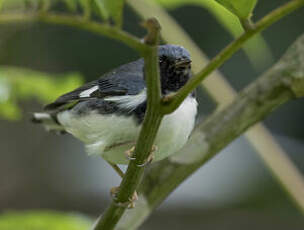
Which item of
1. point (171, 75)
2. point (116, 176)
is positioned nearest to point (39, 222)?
point (171, 75)

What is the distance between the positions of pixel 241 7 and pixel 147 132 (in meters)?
0.29

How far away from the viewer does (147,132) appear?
948 millimetres

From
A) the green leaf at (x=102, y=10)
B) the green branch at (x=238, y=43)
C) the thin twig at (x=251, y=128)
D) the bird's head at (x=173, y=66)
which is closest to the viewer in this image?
the green branch at (x=238, y=43)

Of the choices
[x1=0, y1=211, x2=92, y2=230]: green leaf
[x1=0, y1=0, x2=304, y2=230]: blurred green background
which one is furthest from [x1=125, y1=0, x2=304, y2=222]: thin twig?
[x1=0, y1=0, x2=304, y2=230]: blurred green background

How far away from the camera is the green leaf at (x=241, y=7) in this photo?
79 cm

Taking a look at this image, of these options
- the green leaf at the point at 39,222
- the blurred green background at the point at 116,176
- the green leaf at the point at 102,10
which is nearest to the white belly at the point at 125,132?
the green leaf at the point at 39,222

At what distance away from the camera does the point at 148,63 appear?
781 millimetres

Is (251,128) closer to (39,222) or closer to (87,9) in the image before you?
(39,222)

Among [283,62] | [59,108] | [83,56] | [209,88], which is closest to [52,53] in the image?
[83,56]

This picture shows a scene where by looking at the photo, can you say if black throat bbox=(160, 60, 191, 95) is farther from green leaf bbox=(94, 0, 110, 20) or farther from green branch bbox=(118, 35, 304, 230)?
green leaf bbox=(94, 0, 110, 20)

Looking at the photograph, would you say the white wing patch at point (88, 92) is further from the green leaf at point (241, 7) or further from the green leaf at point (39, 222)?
the green leaf at point (241, 7)

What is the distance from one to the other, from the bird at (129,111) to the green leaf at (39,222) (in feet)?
0.85

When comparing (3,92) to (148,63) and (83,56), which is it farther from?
(83,56)

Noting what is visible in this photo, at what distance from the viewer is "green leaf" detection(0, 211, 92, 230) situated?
1.60 m
